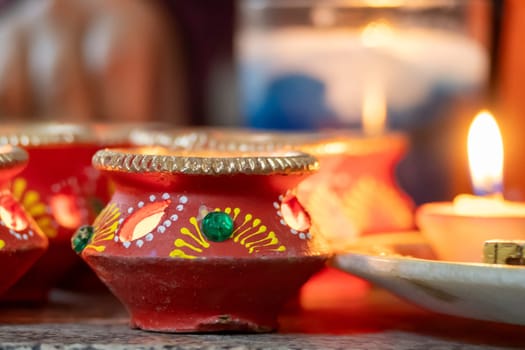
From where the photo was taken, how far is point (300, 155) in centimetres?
59

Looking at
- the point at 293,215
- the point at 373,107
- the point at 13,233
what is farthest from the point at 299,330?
the point at 373,107

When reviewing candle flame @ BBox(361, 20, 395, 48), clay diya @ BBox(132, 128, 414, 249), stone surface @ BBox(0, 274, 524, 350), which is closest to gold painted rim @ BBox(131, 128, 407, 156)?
clay diya @ BBox(132, 128, 414, 249)

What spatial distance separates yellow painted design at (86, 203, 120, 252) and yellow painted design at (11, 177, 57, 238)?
0.37ft

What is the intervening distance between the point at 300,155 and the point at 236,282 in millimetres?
82

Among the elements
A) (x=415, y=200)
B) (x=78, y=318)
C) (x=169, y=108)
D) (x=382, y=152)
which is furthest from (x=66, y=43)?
(x=78, y=318)

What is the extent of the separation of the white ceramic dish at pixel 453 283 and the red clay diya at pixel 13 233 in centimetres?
18

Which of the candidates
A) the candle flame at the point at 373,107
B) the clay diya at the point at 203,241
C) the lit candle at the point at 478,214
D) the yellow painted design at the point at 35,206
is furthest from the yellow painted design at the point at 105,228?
the candle flame at the point at 373,107

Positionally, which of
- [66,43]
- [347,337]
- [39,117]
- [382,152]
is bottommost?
[347,337]

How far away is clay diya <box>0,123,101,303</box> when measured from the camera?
70cm

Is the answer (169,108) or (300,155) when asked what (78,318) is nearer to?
(300,155)

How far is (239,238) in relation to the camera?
562 mm

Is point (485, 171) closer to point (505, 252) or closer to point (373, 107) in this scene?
point (505, 252)

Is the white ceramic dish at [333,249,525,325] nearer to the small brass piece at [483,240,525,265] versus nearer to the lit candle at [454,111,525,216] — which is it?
the small brass piece at [483,240,525,265]

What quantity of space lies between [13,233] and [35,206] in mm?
109
